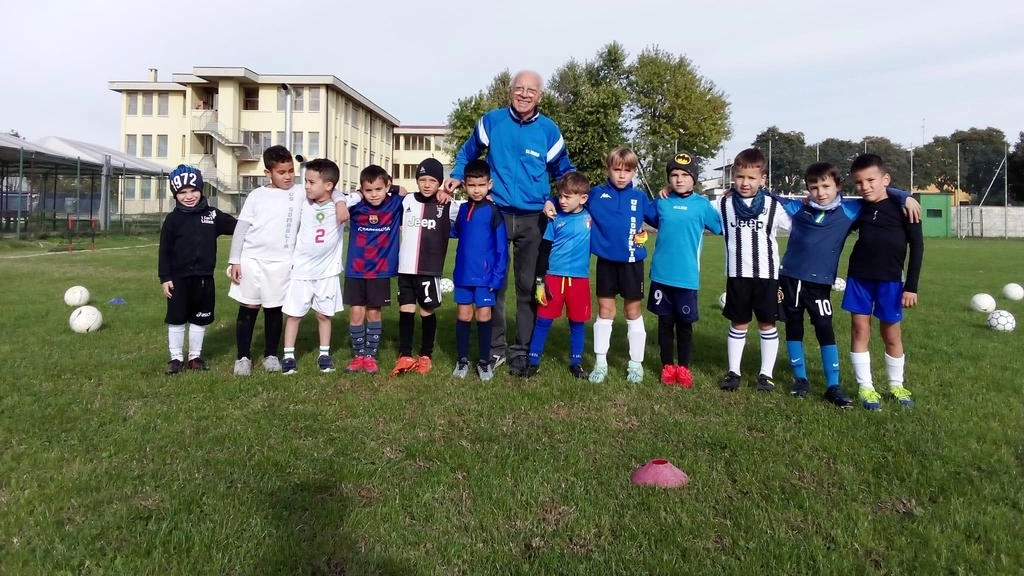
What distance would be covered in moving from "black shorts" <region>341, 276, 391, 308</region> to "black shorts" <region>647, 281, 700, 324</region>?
7.33 ft

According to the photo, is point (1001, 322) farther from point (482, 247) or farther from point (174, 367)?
point (174, 367)

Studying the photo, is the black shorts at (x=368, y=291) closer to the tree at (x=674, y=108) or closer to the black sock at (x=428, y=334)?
the black sock at (x=428, y=334)

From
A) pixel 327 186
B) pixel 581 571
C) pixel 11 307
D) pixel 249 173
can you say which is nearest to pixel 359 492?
pixel 581 571

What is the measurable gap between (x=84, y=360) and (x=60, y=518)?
10.8ft

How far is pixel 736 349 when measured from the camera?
5.06 m

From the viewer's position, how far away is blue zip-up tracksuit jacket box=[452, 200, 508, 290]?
5.23 meters

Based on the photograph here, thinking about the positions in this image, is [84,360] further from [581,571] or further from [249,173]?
[249,173]

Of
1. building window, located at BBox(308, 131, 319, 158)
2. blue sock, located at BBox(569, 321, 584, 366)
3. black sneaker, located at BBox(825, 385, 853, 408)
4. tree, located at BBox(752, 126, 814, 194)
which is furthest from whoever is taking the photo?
building window, located at BBox(308, 131, 319, 158)

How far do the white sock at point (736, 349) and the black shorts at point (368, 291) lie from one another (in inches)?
113

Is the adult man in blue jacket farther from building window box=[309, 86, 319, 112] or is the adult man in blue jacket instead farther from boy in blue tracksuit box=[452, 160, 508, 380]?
building window box=[309, 86, 319, 112]

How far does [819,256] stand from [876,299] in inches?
19.5

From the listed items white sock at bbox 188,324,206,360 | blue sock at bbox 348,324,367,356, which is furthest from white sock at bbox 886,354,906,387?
white sock at bbox 188,324,206,360

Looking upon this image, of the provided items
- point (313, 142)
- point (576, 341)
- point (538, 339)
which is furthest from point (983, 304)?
point (313, 142)

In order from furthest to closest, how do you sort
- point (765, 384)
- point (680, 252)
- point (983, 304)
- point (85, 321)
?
point (983, 304)
point (85, 321)
point (680, 252)
point (765, 384)
